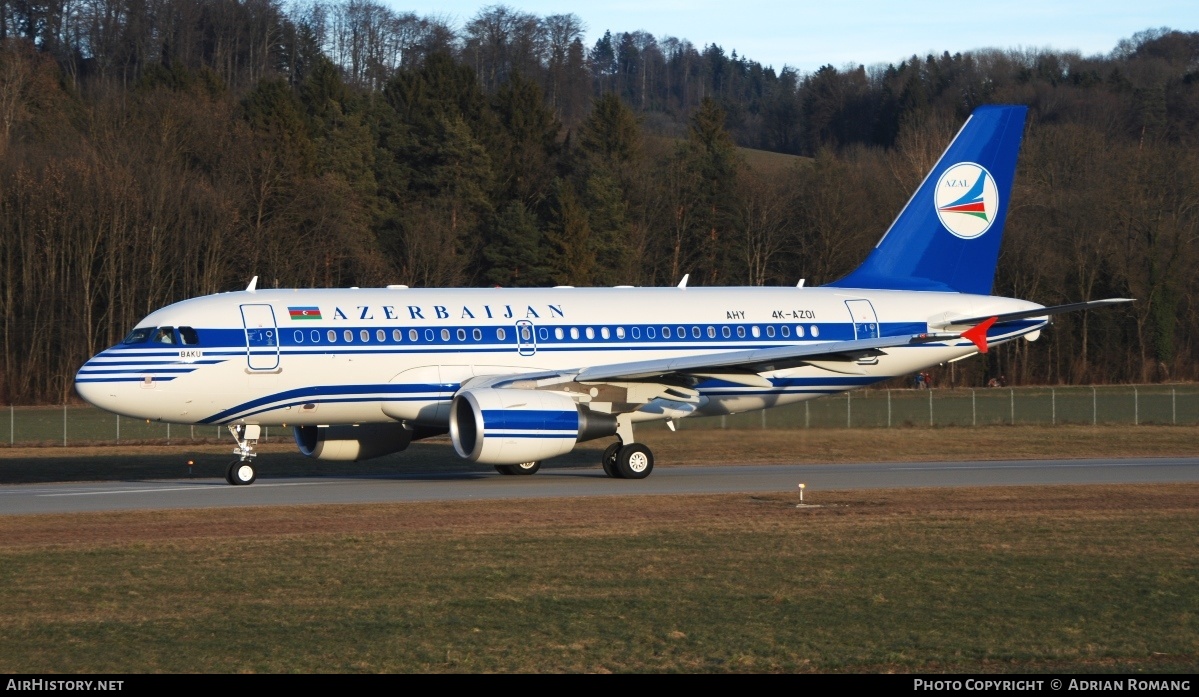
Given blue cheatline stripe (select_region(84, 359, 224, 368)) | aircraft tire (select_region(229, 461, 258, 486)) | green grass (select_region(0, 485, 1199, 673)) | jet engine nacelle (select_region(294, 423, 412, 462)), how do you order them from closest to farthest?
1. green grass (select_region(0, 485, 1199, 673))
2. blue cheatline stripe (select_region(84, 359, 224, 368))
3. aircraft tire (select_region(229, 461, 258, 486))
4. jet engine nacelle (select_region(294, 423, 412, 462))

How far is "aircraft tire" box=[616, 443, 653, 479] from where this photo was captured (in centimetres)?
2655

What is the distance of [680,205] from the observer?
75625 mm

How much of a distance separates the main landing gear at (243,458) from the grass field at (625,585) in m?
4.29

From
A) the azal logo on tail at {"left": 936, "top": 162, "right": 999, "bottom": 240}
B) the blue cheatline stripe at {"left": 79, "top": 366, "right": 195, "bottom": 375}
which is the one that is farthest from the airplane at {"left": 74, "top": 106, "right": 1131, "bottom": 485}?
the azal logo on tail at {"left": 936, "top": 162, "right": 999, "bottom": 240}

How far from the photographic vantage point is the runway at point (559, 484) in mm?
23062

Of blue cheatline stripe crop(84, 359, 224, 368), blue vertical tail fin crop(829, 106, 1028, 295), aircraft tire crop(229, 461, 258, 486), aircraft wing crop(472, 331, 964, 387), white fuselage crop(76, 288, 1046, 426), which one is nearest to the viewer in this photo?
blue cheatline stripe crop(84, 359, 224, 368)

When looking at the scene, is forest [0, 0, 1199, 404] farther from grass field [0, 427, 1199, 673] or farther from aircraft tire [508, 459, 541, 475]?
grass field [0, 427, 1199, 673]

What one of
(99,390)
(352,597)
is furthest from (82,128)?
(352,597)

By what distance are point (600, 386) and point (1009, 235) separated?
2000 inches

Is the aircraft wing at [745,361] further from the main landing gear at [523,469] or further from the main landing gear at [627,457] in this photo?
the main landing gear at [523,469]

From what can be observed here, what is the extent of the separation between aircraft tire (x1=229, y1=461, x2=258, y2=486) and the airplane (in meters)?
0.04

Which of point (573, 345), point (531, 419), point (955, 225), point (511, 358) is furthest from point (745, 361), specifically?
point (955, 225)

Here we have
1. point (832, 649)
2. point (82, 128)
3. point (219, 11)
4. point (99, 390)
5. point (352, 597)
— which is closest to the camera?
point (832, 649)

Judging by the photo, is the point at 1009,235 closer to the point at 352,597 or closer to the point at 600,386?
the point at 600,386
